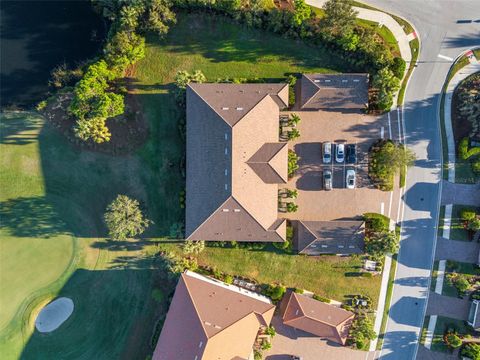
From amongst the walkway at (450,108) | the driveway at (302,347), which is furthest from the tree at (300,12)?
the driveway at (302,347)

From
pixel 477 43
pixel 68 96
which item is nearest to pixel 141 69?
pixel 68 96

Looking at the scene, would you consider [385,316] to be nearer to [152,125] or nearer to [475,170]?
[475,170]

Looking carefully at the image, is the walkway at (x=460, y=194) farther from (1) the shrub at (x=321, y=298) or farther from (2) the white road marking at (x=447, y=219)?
(1) the shrub at (x=321, y=298)

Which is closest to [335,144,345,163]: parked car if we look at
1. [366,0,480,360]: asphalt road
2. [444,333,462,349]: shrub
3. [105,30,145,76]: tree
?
[366,0,480,360]: asphalt road

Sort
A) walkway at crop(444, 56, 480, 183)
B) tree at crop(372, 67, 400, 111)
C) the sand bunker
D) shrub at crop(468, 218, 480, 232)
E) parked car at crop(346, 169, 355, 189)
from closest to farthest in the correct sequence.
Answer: tree at crop(372, 67, 400, 111)
shrub at crop(468, 218, 480, 232)
parked car at crop(346, 169, 355, 189)
walkway at crop(444, 56, 480, 183)
the sand bunker

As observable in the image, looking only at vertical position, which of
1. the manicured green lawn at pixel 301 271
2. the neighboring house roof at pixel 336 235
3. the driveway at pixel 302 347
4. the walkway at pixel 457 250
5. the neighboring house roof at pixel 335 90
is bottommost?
the driveway at pixel 302 347

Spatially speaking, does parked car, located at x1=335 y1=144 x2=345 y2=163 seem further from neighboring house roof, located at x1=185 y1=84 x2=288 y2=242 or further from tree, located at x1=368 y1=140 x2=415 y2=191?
neighboring house roof, located at x1=185 y1=84 x2=288 y2=242

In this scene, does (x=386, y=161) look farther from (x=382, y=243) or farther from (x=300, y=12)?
(x=300, y=12)

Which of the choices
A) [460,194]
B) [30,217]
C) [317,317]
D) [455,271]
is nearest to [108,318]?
[30,217]
